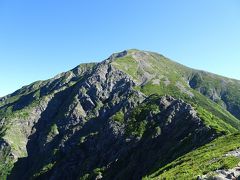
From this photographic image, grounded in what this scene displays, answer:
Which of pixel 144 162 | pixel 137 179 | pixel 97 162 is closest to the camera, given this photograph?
pixel 137 179

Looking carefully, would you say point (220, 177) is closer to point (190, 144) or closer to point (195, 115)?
point (190, 144)

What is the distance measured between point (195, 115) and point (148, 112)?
5781cm

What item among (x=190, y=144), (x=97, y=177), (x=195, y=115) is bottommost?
(x=97, y=177)

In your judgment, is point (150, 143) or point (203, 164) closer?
point (203, 164)

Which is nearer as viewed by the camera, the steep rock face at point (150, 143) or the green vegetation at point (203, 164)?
the green vegetation at point (203, 164)

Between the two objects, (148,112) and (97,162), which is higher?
(148,112)

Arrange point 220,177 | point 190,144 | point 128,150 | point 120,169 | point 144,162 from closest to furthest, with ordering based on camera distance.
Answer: point 220,177, point 190,144, point 144,162, point 120,169, point 128,150

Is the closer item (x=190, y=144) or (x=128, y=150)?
(x=190, y=144)

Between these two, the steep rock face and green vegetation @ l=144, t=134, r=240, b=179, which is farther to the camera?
the steep rock face

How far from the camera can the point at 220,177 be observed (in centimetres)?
3522

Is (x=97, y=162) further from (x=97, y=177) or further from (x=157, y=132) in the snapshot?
(x=157, y=132)

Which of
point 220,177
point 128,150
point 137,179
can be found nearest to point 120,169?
point 128,150

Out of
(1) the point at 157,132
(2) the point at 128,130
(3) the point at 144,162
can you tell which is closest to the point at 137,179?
(3) the point at 144,162

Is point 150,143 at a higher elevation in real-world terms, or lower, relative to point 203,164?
lower
